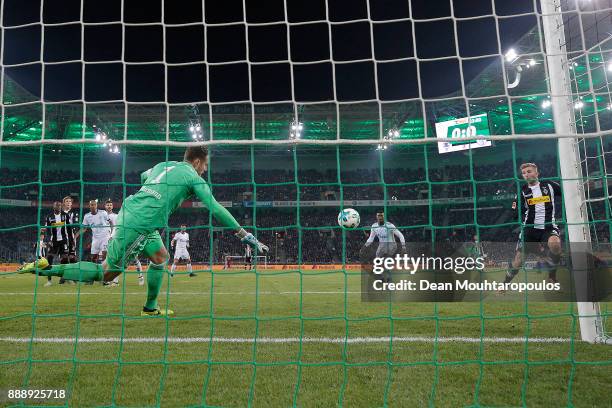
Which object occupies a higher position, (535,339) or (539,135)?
(539,135)

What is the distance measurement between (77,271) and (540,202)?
20.4 feet

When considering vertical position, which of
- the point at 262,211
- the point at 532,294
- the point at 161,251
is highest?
the point at 262,211

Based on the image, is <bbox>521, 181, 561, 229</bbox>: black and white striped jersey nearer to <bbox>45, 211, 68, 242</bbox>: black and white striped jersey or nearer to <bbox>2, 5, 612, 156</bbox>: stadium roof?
Result: <bbox>2, 5, 612, 156</bbox>: stadium roof

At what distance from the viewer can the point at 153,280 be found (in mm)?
4965

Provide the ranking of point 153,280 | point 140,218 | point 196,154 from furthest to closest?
point 153,280 < point 196,154 < point 140,218

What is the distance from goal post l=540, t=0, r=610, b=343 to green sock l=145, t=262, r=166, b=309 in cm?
399

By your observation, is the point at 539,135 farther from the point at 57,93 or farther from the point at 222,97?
the point at 57,93

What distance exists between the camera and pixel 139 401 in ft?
8.50

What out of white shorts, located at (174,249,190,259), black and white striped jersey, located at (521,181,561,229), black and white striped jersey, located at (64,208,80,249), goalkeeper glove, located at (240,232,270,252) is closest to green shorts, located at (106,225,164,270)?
goalkeeper glove, located at (240,232,270,252)

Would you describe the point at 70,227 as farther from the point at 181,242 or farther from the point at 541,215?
the point at 541,215

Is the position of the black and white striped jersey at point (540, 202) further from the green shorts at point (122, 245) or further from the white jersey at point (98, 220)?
the white jersey at point (98, 220)

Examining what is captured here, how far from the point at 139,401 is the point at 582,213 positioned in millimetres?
3895

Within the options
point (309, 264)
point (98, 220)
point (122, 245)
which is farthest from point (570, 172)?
point (309, 264)

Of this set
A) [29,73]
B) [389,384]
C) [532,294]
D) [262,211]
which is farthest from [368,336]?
[29,73]
